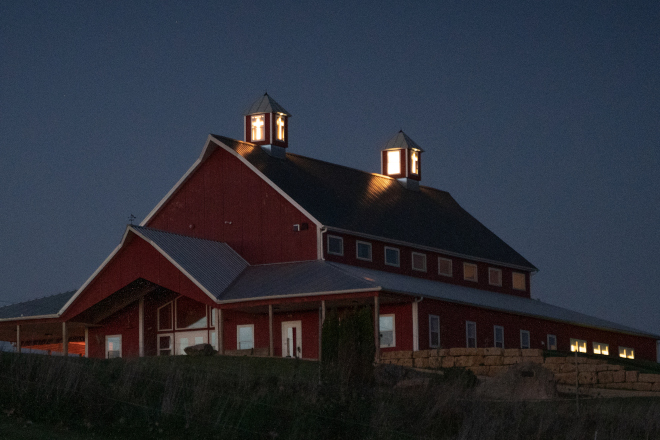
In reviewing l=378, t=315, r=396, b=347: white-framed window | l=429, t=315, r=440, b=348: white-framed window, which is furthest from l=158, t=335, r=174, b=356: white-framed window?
l=429, t=315, r=440, b=348: white-framed window

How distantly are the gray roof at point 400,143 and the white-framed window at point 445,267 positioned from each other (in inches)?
327

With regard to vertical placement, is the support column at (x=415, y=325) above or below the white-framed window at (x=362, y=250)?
below

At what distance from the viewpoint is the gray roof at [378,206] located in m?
47.9

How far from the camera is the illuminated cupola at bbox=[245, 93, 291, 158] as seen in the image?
51.3 m

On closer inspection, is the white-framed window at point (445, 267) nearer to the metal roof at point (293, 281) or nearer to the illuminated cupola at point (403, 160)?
the illuminated cupola at point (403, 160)

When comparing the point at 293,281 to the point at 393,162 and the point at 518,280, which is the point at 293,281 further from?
the point at 518,280

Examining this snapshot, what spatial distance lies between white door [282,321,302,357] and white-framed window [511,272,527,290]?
51.3ft

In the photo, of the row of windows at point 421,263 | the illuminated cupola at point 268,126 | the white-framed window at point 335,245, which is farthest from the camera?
the illuminated cupola at point 268,126

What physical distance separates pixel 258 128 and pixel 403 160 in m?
9.65

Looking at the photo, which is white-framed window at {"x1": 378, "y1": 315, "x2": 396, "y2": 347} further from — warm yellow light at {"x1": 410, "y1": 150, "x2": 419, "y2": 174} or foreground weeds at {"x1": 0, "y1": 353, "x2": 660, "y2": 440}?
foreground weeds at {"x1": 0, "y1": 353, "x2": 660, "y2": 440}

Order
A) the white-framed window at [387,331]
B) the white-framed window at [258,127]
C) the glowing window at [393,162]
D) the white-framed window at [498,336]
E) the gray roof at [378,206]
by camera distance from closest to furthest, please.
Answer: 1. the white-framed window at [387,331]
2. the gray roof at [378,206]
3. the white-framed window at [498,336]
4. the white-framed window at [258,127]
5. the glowing window at [393,162]

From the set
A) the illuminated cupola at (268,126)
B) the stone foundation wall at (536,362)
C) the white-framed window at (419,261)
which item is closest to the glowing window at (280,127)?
the illuminated cupola at (268,126)

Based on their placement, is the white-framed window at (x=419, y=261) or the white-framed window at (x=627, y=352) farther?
the white-framed window at (x=627, y=352)

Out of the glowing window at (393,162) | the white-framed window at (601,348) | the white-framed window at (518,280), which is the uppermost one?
the glowing window at (393,162)
